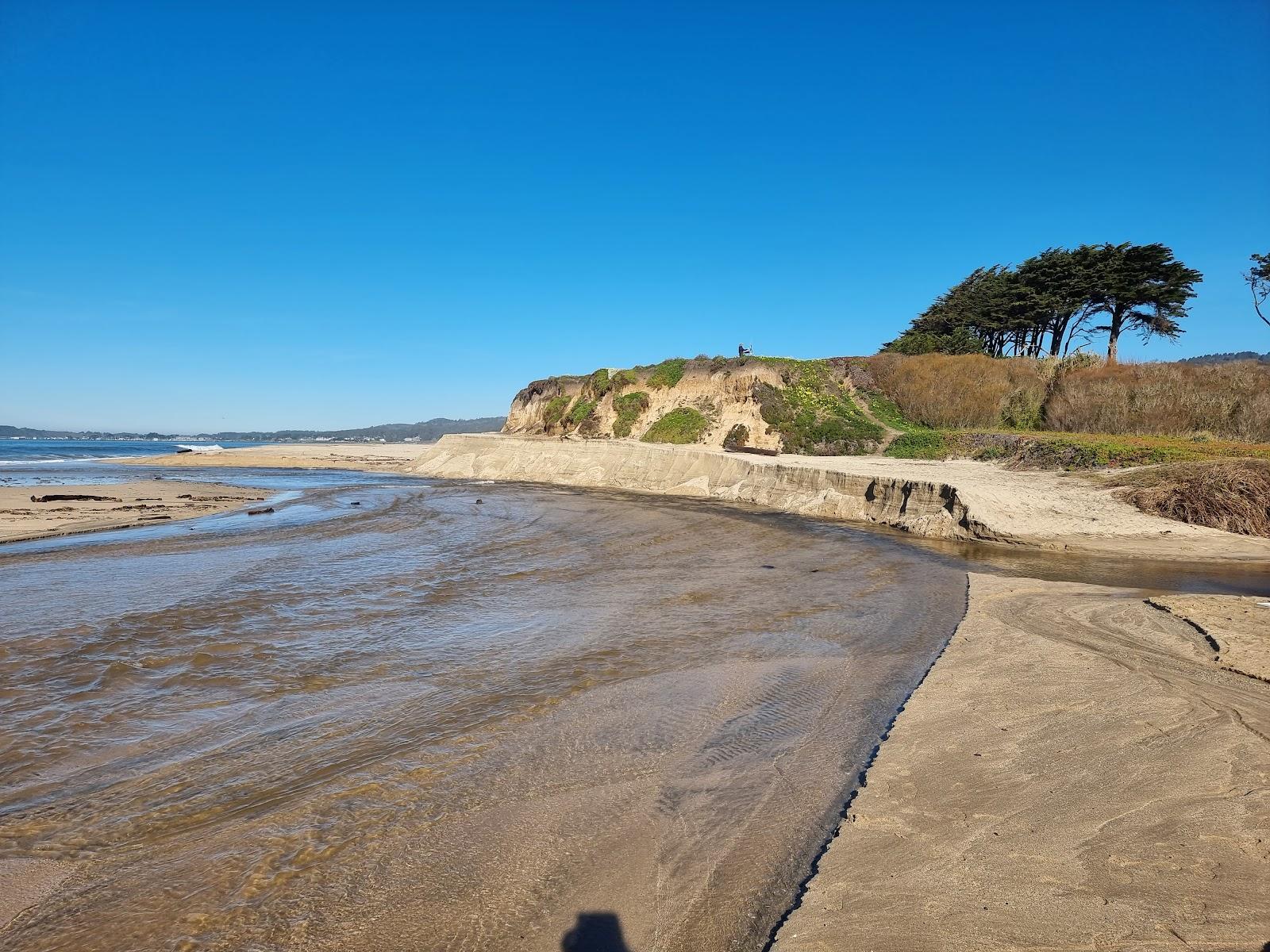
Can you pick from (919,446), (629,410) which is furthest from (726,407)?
(919,446)

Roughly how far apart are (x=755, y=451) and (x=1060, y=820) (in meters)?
24.6

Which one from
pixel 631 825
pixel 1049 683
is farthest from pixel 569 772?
pixel 1049 683

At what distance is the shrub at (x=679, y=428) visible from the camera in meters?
31.9

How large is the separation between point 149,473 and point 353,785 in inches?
1505

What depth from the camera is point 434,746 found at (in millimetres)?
4191

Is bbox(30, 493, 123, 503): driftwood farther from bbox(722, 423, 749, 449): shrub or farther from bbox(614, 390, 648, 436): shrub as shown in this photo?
bbox(722, 423, 749, 449): shrub

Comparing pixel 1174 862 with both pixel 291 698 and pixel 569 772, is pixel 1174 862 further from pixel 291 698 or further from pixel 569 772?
pixel 291 698

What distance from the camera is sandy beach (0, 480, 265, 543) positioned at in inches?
563

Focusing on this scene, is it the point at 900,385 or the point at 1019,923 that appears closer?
the point at 1019,923

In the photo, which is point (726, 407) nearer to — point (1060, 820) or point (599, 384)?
point (599, 384)

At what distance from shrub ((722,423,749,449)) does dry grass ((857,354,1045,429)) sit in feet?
26.6

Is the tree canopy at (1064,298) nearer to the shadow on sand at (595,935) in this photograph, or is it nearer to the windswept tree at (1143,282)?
the windswept tree at (1143,282)

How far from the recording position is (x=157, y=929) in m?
2.56

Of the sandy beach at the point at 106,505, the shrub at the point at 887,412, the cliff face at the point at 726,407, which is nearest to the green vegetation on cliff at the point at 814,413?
the cliff face at the point at 726,407
